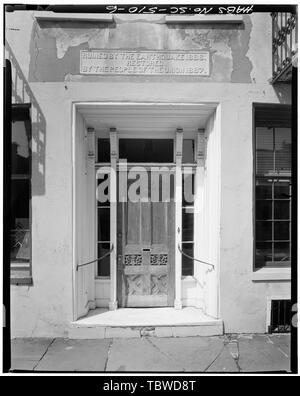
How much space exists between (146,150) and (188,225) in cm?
129

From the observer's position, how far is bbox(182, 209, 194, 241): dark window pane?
464 cm

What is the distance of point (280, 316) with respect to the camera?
13.6ft

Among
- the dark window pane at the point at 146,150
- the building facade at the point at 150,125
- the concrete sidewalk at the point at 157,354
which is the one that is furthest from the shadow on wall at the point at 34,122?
the concrete sidewalk at the point at 157,354

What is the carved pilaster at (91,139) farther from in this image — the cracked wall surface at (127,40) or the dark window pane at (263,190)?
the dark window pane at (263,190)

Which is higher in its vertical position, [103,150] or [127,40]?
[127,40]

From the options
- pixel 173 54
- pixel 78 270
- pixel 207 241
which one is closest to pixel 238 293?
pixel 207 241

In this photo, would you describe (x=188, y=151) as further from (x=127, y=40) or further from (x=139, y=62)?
(x=127, y=40)

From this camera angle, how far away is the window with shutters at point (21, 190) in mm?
4172

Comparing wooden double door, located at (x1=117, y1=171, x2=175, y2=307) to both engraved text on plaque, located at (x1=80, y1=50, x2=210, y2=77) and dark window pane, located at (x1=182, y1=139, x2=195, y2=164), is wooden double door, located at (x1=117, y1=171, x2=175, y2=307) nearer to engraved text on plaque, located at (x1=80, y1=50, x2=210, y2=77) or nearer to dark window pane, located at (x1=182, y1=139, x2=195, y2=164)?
dark window pane, located at (x1=182, y1=139, x2=195, y2=164)

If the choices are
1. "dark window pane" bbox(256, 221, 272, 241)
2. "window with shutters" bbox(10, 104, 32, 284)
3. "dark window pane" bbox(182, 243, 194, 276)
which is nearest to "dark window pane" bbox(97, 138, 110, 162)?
"window with shutters" bbox(10, 104, 32, 284)

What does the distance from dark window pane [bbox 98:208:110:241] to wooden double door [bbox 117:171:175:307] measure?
17 centimetres

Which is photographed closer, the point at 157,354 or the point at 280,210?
the point at 157,354

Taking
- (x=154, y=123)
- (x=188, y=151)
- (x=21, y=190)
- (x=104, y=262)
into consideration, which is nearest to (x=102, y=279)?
(x=104, y=262)
